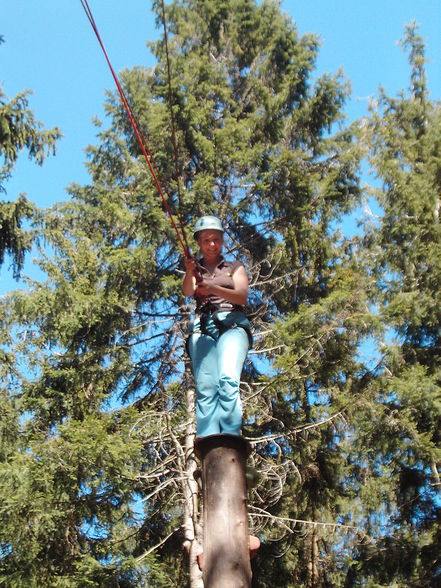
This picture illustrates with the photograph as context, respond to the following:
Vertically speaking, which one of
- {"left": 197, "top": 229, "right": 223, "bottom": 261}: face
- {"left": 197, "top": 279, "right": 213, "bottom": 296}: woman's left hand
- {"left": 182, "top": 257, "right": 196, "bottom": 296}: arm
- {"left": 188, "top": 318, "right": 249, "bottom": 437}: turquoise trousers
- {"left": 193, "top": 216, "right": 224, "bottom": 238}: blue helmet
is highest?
{"left": 193, "top": 216, "right": 224, "bottom": 238}: blue helmet

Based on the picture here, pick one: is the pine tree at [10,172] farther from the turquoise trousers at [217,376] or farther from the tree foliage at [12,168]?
the turquoise trousers at [217,376]

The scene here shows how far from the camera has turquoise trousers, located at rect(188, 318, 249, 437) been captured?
416cm

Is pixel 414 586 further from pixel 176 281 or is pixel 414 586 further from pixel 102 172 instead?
pixel 102 172

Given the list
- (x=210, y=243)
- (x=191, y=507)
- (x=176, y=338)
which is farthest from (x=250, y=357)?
(x=210, y=243)

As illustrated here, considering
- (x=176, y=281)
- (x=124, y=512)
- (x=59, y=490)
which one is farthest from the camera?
(x=176, y=281)

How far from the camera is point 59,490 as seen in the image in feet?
30.1

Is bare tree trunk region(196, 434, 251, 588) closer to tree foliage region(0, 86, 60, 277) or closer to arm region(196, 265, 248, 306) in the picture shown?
arm region(196, 265, 248, 306)

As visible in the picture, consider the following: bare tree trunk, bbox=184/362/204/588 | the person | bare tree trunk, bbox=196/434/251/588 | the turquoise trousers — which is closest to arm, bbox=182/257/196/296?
the person

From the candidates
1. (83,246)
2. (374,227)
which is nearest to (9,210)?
(83,246)

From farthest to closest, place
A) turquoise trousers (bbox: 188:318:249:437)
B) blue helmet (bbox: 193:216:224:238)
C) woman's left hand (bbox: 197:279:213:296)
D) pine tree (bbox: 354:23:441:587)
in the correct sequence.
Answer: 1. pine tree (bbox: 354:23:441:587)
2. blue helmet (bbox: 193:216:224:238)
3. woman's left hand (bbox: 197:279:213:296)
4. turquoise trousers (bbox: 188:318:249:437)

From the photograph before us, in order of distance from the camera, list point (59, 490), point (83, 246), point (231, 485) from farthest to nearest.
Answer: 1. point (83, 246)
2. point (59, 490)
3. point (231, 485)

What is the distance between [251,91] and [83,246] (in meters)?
4.66

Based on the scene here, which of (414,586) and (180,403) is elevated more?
(180,403)

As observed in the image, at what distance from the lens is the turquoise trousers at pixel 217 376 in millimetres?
4160
